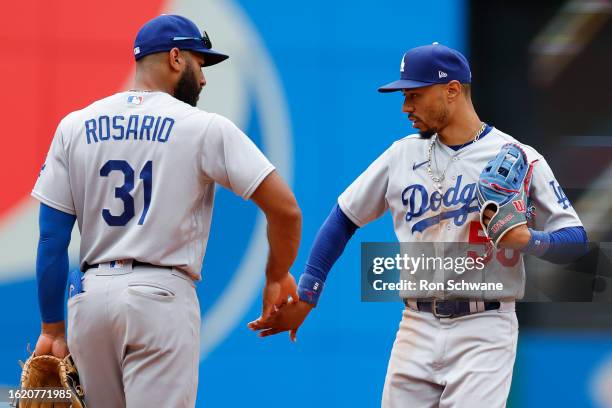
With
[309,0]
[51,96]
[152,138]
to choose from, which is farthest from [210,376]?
[152,138]

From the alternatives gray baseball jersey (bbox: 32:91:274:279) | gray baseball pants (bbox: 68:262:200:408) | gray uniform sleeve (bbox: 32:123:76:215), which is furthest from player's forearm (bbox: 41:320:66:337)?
gray uniform sleeve (bbox: 32:123:76:215)

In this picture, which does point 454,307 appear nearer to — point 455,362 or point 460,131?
point 455,362

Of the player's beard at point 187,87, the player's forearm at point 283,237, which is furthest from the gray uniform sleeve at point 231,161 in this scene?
the player's beard at point 187,87

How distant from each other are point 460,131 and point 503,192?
1.44ft

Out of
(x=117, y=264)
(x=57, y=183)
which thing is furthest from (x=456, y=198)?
(x=57, y=183)

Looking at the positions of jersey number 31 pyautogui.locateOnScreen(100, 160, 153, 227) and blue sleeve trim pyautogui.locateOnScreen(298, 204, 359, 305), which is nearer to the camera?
jersey number 31 pyautogui.locateOnScreen(100, 160, 153, 227)

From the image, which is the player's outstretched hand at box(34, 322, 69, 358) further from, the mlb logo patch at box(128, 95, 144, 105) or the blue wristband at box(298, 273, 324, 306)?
the blue wristband at box(298, 273, 324, 306)

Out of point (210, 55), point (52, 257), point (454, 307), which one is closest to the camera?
point (52, 257)

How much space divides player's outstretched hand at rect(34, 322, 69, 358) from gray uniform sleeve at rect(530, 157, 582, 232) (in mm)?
1961

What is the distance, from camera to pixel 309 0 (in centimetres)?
613

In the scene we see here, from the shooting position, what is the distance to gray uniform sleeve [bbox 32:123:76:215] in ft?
12.4

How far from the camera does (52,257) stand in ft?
12.2

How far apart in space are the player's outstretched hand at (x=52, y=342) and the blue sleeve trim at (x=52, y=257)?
67 mm

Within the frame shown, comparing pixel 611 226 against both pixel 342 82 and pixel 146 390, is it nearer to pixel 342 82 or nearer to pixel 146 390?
pixel 342 82
